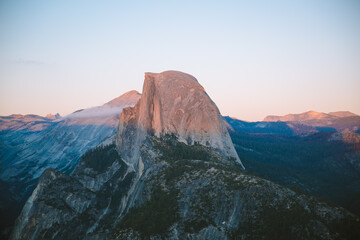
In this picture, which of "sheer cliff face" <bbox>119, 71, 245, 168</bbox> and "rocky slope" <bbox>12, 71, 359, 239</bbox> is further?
"sheer cliff face" <bbox>119, 71, 245, 168</bbox>

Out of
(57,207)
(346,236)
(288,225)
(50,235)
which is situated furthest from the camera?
(57,207)

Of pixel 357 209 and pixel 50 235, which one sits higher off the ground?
pixel 357 209

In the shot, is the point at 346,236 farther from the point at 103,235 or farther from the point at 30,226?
the point at 30,226

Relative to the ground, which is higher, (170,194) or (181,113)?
(181,113)

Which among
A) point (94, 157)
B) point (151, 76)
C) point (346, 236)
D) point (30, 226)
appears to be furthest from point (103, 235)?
point (94, 157)

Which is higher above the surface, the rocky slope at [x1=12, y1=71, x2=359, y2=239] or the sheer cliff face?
the sheer cliff face
